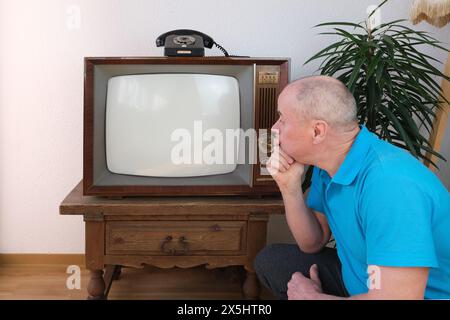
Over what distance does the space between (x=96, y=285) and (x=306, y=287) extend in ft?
2.59

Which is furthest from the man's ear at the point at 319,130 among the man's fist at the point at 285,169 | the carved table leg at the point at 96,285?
the carved table leg at the point at 96,285

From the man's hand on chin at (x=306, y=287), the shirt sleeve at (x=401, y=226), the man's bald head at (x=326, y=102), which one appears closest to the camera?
the shirt sleeve at (x=401, y=226)

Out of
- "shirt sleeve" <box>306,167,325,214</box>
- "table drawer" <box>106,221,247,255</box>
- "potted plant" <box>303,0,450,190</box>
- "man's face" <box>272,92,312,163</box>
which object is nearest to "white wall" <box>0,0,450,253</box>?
"potted plant" <box>303,0,450,190</box>

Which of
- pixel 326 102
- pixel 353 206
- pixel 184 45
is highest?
pixel 184 45

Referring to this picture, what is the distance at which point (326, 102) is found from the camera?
1.19 m

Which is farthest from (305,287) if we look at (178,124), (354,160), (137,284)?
(137,284)

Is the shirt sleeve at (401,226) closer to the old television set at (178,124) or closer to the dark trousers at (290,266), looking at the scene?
the dark trousers at (290,266)

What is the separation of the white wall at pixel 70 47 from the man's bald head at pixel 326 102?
98 cm

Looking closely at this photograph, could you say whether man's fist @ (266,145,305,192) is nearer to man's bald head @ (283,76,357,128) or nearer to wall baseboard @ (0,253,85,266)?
man's bald head @ (283,76,357,128)

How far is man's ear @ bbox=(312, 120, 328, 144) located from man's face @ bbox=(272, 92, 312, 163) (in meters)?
0.02

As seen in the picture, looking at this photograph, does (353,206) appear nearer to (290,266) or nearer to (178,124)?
(290,266)

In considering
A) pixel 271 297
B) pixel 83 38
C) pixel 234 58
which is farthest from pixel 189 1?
pixel 271 297

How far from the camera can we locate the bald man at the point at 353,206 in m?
1.04
